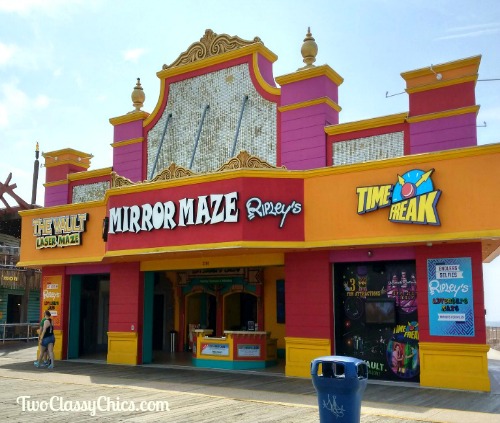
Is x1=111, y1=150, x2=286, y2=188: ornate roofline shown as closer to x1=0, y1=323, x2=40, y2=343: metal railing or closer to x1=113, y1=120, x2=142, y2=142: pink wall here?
x1=113, y1=120, x2=142, y2=142: pink wall

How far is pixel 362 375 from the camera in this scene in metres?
7.51

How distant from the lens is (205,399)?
461 inches

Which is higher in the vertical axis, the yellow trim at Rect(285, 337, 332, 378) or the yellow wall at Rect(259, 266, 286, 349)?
the yellow wall at Rect(259, 266, 286, 349)

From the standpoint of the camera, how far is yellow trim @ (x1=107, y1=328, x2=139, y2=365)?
18578mm

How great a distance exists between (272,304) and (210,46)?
33.1 feet

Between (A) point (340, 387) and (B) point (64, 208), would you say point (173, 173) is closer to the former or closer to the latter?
(B) point (64, 208)

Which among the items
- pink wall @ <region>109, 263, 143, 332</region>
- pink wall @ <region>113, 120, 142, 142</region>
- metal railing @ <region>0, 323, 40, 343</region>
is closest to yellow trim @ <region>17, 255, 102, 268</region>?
pink wall @ <region>109, 263, 143, 332</region>

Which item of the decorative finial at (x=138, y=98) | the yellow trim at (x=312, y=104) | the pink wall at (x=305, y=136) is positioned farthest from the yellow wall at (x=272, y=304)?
the decorative finial at (x=138, y=98)

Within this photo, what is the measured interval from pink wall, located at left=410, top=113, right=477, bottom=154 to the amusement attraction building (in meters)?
0.04

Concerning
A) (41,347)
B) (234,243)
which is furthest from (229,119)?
(41,347)

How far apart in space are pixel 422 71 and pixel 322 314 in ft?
23.6

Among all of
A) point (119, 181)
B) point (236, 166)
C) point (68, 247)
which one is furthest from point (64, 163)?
point (236, 166)

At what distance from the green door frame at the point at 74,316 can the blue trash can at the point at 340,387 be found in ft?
50.6

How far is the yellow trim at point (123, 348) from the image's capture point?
18.6 metres
